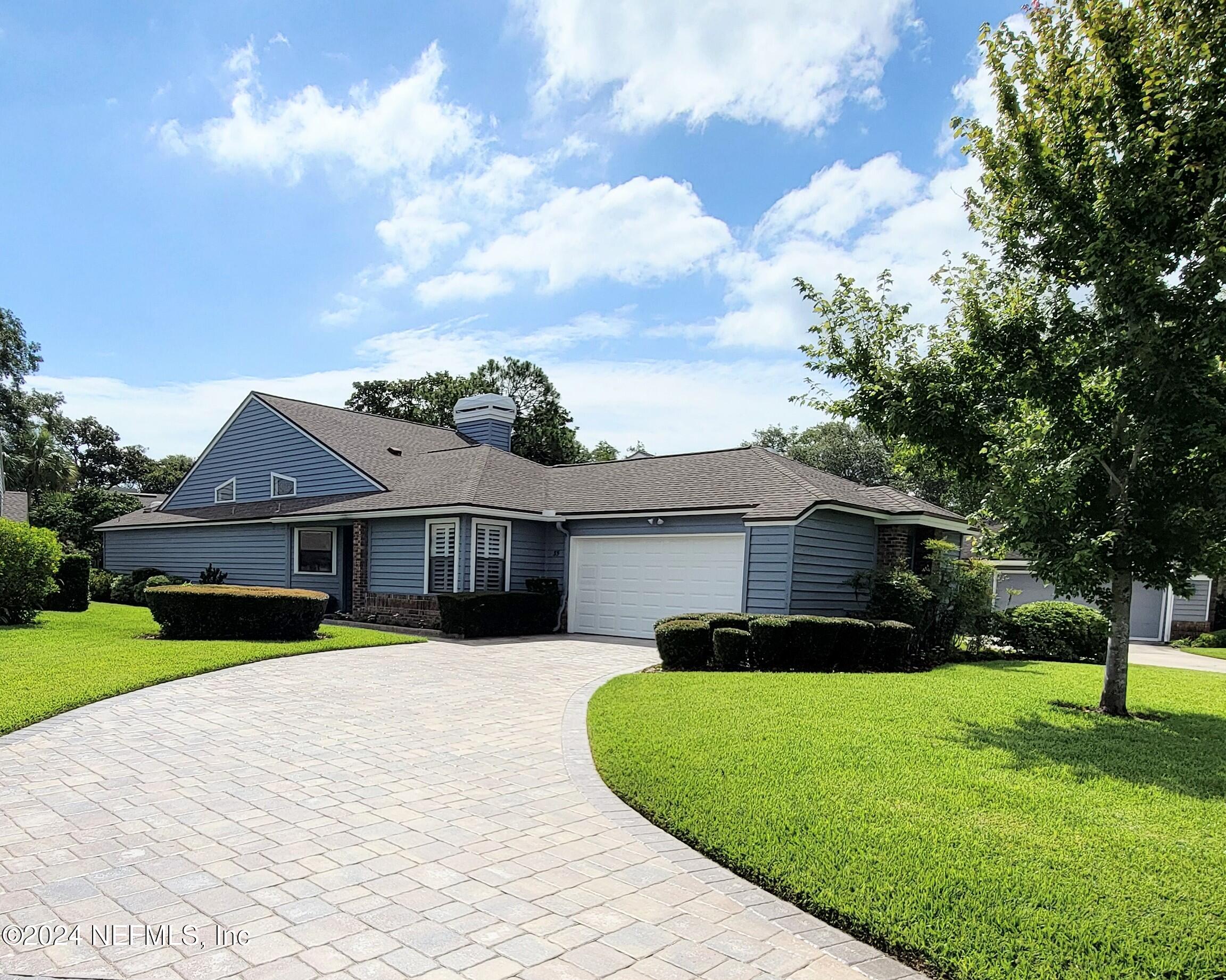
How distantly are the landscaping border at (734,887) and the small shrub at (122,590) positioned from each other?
21.8 meters

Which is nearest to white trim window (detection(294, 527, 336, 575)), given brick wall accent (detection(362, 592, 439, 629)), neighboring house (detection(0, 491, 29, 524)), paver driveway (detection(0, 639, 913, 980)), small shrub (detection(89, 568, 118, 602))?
brick wall accent (detection(362, 592, 439, 629))

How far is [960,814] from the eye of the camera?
4586 mm

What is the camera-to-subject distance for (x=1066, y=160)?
24.5 feet

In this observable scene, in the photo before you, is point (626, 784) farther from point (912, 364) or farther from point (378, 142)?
point (378, 142)

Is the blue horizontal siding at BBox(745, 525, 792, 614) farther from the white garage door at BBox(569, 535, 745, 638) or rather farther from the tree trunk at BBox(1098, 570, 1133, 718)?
the tree trunk at BBox(1098, 570, 1133, 718)

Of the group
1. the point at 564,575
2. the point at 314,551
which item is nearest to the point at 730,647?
the point at 564,575

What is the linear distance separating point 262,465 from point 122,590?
19.8 feet

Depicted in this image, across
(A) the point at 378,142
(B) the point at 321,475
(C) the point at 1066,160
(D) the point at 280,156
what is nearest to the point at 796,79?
(C) the point at 1066,160

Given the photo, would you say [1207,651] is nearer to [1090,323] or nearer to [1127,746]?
→ [1090,323]

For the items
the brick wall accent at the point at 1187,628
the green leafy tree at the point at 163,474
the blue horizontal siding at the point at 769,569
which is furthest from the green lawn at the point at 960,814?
the green leafy tree at the point at 163,474

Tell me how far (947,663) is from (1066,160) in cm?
800

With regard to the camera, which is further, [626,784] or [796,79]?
[796,79]

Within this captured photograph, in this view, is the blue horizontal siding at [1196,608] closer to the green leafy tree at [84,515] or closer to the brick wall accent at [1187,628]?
the brick wall accent at [1187,628]

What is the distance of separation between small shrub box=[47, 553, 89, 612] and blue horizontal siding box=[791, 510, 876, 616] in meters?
17.1
